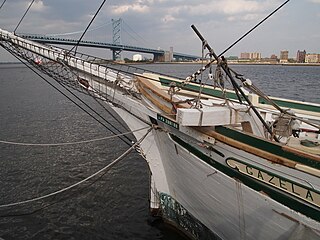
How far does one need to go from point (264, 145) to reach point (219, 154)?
735mm

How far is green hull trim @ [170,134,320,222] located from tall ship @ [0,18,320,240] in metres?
0.01

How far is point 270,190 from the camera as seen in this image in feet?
12.8

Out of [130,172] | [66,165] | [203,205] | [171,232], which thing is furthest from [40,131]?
[203,205]

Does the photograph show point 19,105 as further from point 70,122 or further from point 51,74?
point 51,74

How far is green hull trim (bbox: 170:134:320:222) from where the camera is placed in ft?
11.8

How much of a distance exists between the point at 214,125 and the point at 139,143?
2.37m

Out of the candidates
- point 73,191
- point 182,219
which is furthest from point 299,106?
point 73,191

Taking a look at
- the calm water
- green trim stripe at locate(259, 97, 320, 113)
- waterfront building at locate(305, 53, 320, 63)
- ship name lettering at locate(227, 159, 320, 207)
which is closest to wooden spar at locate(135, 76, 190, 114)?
ship name lettering at locate(227, 159, 320, 207)

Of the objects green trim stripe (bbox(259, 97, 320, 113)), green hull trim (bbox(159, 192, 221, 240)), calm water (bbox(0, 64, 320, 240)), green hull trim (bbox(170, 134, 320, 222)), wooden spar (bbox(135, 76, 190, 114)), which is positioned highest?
wooden spar (bbox(135, 76, 190, 114))

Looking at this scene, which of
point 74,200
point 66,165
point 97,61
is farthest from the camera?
point 66,165

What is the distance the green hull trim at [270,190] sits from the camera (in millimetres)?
3602

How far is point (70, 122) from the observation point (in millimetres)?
20078

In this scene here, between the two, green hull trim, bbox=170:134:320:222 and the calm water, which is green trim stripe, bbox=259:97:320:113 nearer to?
the calm water

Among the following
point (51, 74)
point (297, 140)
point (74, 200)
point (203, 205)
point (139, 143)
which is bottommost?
point (74, 200)
